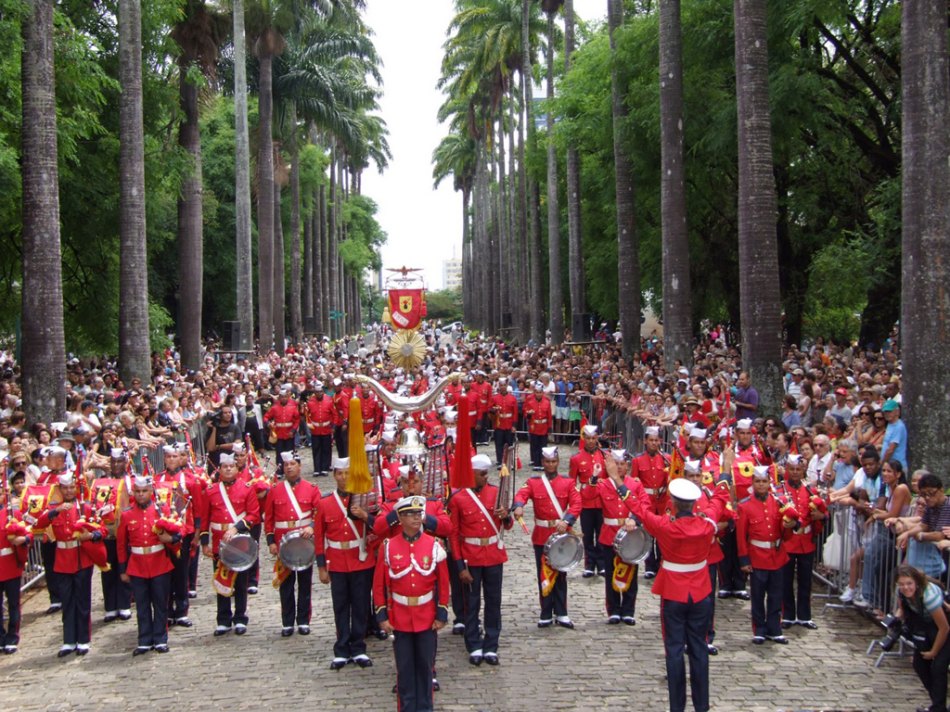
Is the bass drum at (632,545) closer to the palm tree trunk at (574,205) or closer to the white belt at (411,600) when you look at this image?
the white belt at (411,600)

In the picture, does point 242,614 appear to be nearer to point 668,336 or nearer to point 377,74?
point 668,336

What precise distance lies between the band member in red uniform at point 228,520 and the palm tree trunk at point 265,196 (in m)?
28.1

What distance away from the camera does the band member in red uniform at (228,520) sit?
34.3 feet

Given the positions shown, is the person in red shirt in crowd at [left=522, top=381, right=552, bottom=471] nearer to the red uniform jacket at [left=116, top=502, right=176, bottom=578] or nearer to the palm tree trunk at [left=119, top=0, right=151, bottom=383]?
the palm tree trunk at [left=119, top=0, right=151, bottom=383]

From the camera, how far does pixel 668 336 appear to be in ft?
71.3

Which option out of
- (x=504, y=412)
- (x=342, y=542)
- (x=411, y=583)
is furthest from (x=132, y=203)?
(x=411, y=583)

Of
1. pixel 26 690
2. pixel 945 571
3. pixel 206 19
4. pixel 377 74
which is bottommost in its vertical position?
pixel 26 690

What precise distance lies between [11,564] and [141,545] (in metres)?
1.25

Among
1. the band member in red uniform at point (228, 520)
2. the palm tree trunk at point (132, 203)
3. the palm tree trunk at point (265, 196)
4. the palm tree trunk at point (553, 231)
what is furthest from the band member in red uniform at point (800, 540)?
the palm tree trunk at point (265, 196)

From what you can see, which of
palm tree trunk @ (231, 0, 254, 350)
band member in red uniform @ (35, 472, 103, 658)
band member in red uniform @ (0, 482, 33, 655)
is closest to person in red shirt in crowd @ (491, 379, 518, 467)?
band member in red uniform @ (35, 472, 103, 658)

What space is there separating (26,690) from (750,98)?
13.2 metres

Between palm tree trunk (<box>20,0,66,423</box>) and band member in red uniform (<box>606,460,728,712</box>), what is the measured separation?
36.4 ft

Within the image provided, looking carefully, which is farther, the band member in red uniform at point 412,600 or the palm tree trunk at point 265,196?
the palm tree trunk at point 265,196

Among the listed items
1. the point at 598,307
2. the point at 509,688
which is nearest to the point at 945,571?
the point at 509,688
